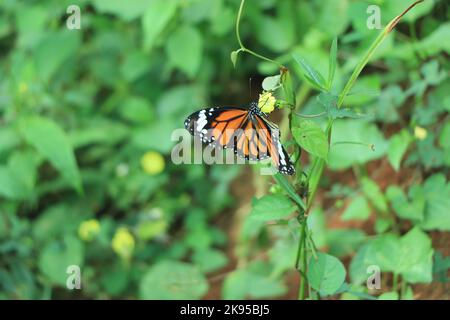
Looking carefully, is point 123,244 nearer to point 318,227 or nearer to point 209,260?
point 209,260

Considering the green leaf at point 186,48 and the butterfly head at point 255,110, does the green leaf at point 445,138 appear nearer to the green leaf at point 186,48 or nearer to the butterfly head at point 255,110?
the butterfly head at point 255,110

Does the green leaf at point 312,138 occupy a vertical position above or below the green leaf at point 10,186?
above

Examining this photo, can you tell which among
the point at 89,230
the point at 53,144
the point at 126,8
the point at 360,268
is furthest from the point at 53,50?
the point at 360,268

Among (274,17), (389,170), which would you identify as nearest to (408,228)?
(389,170)

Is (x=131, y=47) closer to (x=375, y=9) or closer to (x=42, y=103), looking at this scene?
(x=42, y=103)

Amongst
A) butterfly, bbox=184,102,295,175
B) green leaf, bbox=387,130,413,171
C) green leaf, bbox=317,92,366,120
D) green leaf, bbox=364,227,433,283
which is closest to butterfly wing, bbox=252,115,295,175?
butterfly, bbox=184,102,295,175

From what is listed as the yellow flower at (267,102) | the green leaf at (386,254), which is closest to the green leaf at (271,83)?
the yellow flower at (267,102)
